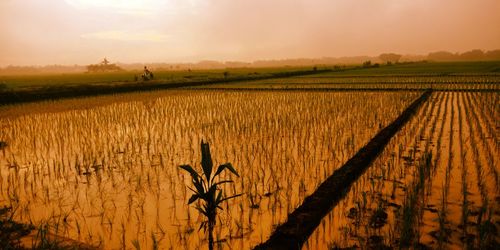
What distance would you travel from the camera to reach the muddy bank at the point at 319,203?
2.69m

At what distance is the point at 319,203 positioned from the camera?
3.32m

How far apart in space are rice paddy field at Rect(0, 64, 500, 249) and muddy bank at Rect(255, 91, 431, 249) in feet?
0.30

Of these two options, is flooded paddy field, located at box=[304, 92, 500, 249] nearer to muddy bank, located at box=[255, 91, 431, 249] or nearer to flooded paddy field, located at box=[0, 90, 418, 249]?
muddy bank, located at box=[255, 91, 431, 249]

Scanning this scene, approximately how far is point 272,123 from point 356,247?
532 cm

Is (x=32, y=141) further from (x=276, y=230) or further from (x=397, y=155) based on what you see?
(x=397, y=155)

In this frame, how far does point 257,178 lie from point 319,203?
1.01 m

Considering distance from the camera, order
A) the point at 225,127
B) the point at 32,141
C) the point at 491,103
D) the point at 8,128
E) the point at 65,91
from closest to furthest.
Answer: the point at 32,141
the point at 225,127
the point at 8,128
the point at 491,103
the point at 65,91

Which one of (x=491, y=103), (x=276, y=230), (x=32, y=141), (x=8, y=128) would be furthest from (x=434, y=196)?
(x=8, y=128)

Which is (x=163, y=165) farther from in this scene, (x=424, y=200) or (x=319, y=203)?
(x=424, y=200)

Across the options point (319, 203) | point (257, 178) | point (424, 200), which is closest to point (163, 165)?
point (257, 178)

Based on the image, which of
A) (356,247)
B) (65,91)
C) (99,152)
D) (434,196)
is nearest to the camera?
(356,247)

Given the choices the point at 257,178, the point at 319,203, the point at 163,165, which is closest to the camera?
the point at 319,203

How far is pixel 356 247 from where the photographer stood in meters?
2.58

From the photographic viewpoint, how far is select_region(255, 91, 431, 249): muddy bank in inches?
106
